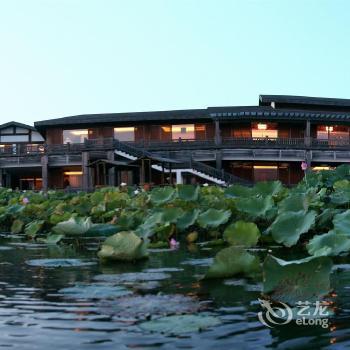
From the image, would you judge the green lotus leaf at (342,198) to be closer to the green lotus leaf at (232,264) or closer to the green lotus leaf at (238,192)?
the green lotus leaf at (238,192)

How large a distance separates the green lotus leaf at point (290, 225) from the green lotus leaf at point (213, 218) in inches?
42.4

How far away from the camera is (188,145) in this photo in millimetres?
29234

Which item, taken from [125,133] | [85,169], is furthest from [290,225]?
[125,133]

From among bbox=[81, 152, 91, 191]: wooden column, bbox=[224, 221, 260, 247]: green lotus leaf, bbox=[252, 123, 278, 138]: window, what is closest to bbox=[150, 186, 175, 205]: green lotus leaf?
bbox=[224, 221, 260, 247]: green lotus leaf

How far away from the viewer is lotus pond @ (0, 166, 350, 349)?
2.06 m

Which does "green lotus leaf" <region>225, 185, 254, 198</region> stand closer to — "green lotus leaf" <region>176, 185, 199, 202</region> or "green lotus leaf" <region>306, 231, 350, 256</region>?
"green lotus leaf" <region>176, 185, 199, 202</region>

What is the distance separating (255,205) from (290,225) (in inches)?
44.7

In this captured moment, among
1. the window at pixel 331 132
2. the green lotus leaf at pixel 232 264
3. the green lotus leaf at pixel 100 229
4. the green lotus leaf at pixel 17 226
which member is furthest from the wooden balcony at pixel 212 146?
the green lotus leaf at pixel 232 264

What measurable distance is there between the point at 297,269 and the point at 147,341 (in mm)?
775

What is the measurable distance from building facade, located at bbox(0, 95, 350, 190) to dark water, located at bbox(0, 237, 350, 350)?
20231mm

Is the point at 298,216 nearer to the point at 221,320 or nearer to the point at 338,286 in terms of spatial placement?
the point at 338,286

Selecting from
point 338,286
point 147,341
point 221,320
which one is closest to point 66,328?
point 147,341

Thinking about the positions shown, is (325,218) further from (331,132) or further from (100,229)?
(331,132)

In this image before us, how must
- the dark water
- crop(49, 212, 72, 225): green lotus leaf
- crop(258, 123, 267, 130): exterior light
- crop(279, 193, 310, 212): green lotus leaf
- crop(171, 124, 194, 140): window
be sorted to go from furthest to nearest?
crop(171, 124, 194, 140): window, crop(258, 123, 267, 130): exterior light, crop(49, 212, 72, 225): green lotus leaf, crop(279, 193, 310, 212): green lotus leaf, the dark water
